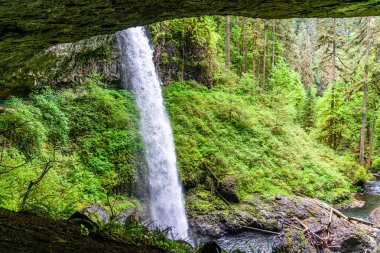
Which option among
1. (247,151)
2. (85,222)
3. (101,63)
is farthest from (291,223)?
(85,222)

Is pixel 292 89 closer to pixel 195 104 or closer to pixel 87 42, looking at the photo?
pixel 195 104

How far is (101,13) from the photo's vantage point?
3.22 metres

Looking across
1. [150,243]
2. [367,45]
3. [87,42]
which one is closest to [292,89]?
[367,45]

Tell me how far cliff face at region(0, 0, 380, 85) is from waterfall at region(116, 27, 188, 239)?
861cm

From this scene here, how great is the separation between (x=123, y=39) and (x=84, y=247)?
13.6 m

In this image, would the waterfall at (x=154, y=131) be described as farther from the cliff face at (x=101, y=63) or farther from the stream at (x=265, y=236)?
the stream at (x=265, y=236)

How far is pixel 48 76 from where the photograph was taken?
11.3m

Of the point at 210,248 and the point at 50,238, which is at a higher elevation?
the point at 50,238

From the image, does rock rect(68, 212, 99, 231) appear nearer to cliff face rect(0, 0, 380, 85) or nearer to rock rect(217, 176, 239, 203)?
cliff face rect(0, 0, 380, 85)

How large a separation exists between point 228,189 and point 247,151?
3594 millimetres

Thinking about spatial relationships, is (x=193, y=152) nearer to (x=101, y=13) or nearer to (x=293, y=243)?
(x=293, y=243)

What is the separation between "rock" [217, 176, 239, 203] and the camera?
43.4 feet

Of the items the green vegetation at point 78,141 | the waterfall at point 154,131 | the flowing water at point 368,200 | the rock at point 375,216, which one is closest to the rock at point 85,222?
the green vegetation at point 78,141

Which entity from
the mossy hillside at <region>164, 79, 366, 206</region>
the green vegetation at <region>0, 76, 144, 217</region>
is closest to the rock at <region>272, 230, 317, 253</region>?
the mossy hillside at <region>164, 79, 366, 206</region>
